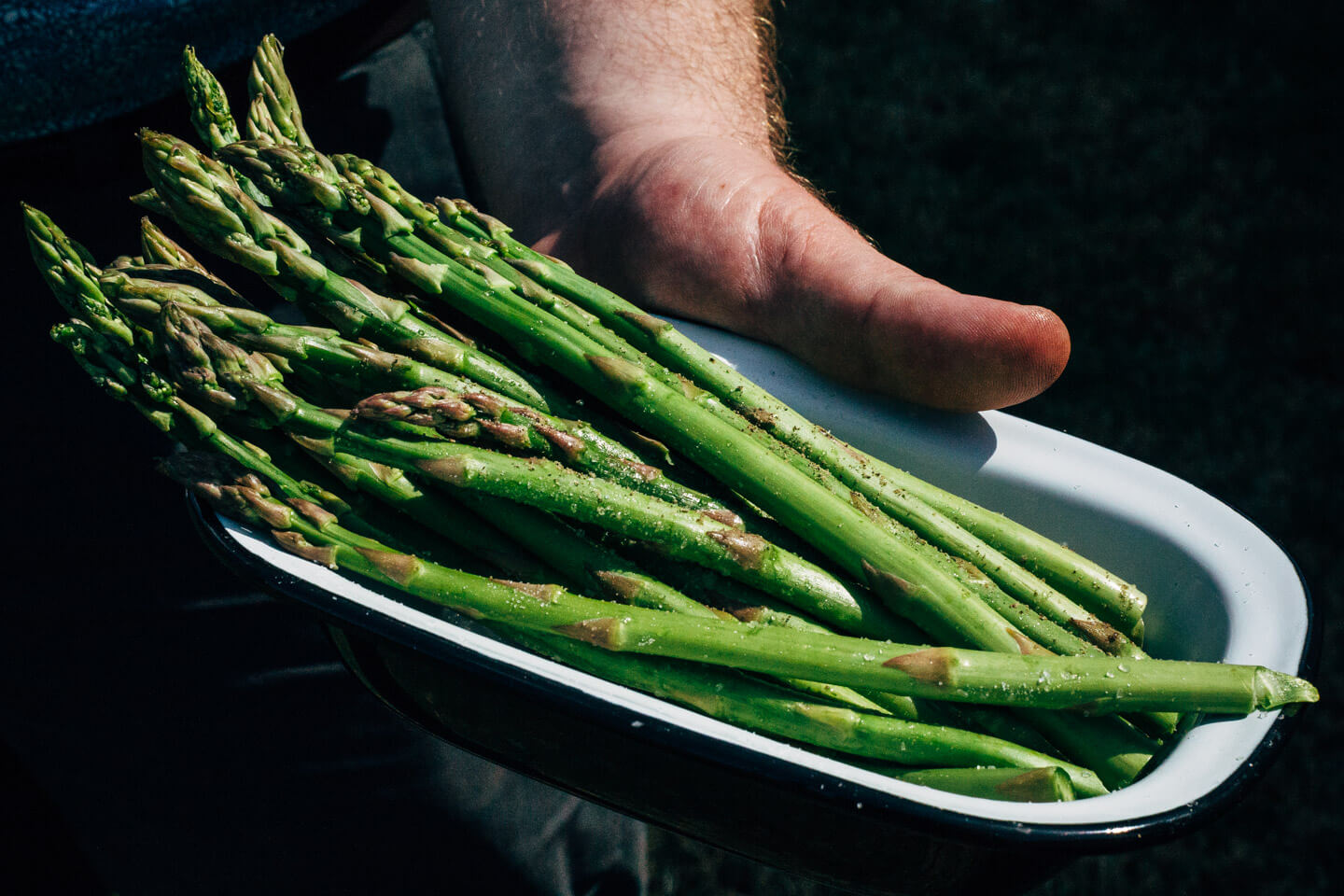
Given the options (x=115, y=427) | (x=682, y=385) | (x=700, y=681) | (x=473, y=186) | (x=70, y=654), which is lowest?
(x=70, y=654)

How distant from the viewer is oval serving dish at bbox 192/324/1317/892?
1400 mm

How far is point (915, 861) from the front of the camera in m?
1.57

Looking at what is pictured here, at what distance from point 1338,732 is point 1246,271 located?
8.28 feet

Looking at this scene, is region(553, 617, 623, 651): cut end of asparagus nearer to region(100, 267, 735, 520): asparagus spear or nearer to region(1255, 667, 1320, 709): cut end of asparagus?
region(100, 267, 735, 520): asparagus spear

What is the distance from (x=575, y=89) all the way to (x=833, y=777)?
98.6 inches

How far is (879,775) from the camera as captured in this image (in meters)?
1.49

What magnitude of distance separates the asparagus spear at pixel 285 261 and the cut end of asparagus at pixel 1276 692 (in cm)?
138

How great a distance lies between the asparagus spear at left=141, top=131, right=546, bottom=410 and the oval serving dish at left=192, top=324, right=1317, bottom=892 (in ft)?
1.59

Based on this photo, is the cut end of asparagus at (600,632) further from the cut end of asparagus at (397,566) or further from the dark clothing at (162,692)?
the dark clothing at (162,692)

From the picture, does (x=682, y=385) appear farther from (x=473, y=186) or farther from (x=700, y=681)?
(x=473, y=186)

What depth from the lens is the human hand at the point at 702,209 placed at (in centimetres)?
215

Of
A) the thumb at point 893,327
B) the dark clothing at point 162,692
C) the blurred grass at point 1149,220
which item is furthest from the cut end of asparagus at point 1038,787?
the blurred grass at point 1149,220

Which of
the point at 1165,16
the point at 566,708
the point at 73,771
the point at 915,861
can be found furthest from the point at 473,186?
the point at 1165,16

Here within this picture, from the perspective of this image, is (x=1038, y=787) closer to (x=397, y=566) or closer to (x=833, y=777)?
(x=833, y=777)
